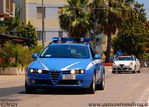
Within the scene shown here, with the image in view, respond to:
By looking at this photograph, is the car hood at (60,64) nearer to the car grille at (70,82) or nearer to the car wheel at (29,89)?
the car grille at (70,82)

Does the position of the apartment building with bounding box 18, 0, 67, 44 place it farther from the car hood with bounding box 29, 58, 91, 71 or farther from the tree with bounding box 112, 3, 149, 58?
the car hood with bounding box 29, 58, 91, 71

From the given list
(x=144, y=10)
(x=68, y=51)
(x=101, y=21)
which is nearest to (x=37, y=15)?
(x=101, y=21)

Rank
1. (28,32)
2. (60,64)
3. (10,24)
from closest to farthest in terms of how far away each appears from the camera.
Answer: (60,64)
(28,32)
(10,24)

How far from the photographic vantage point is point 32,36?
196ft

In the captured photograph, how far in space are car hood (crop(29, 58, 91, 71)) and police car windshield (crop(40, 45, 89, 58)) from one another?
0.57 metres

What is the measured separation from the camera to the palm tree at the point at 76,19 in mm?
57344

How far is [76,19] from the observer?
57469 mm

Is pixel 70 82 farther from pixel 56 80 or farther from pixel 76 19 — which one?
pixel 76 19

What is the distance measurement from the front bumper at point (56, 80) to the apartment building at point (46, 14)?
51.9 metres

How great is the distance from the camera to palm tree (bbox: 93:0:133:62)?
5872 centimetres

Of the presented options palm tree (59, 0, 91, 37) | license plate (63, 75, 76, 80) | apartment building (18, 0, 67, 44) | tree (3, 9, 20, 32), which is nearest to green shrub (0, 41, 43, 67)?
license plate (63, 75, 76, 80)

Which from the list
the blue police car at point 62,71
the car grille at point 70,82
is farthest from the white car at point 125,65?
the car grille at point 70,82

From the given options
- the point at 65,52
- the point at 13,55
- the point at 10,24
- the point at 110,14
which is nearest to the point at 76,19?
the point at 110,14

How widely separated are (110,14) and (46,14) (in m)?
11.7
